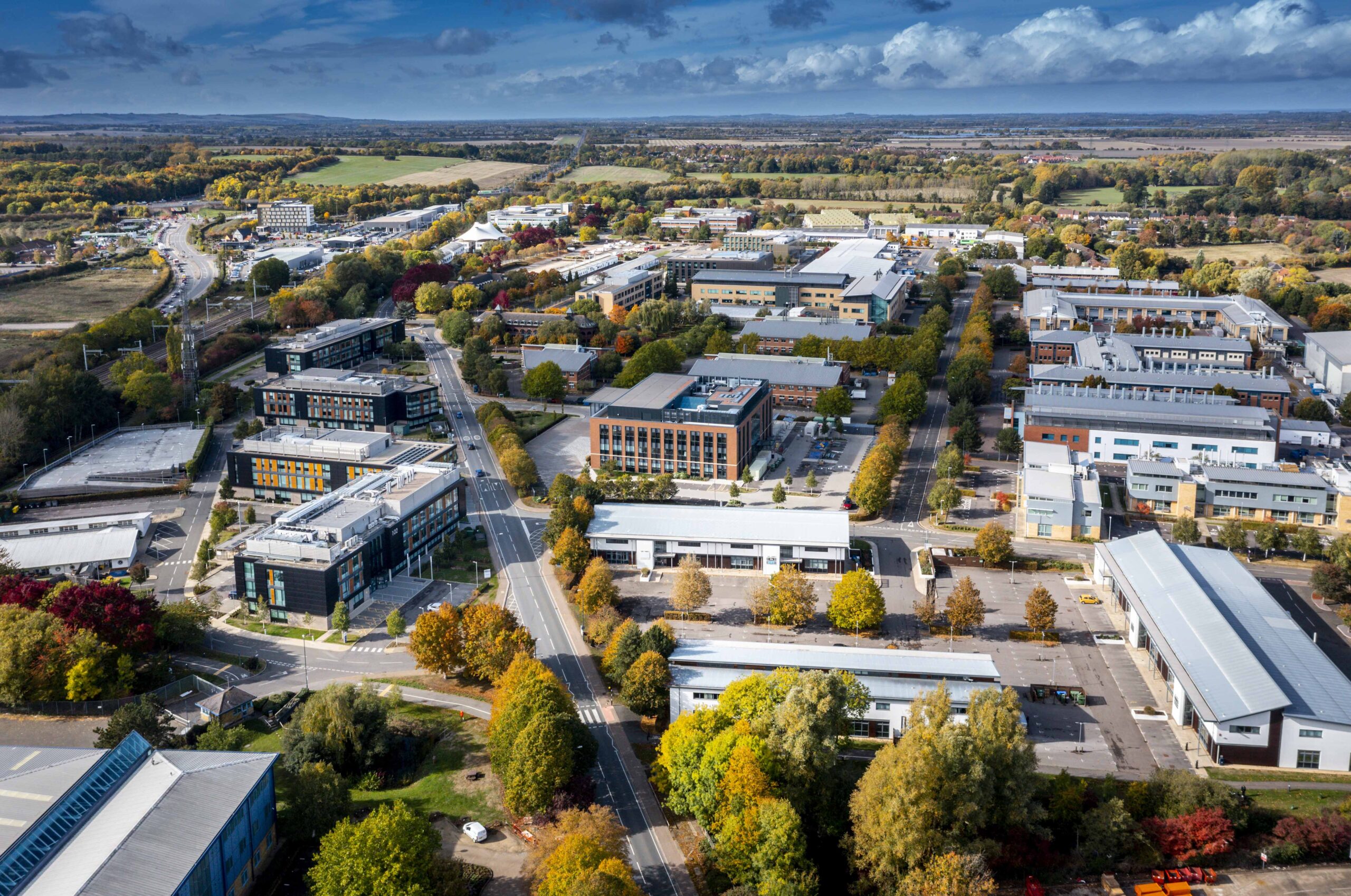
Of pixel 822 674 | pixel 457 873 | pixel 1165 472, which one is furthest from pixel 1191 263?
pixel 457 873

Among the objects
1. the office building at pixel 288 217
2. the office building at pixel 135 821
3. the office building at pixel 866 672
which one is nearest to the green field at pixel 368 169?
the office building at pixel 288 217

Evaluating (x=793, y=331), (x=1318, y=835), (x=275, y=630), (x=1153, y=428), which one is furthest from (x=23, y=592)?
(x=793, y=331)

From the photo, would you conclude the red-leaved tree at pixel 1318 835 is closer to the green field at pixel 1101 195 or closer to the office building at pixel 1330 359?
the office building at pixel 1330 359

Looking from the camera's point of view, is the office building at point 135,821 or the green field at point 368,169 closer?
the office building at point 135,821

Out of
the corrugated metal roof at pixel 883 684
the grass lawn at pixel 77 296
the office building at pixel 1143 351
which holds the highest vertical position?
the grass lawn at pixel 77 296

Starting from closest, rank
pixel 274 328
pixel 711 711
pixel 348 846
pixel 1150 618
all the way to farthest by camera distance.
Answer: pixel 348 846 → pixel 711 711 → pixel 1150 618 → pixel 274 328

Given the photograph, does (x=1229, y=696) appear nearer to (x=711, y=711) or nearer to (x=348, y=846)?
(x=711, y=711)

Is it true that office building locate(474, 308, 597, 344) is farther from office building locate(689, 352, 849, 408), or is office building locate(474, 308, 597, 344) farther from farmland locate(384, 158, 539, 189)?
farmland locate(384, 158, 539, 189)
